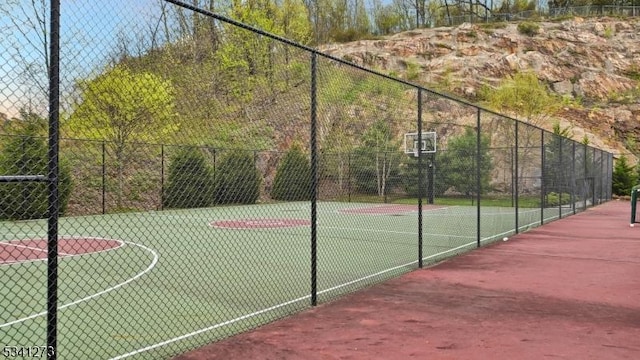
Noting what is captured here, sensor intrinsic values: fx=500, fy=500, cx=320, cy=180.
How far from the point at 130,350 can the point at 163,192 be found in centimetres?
1326

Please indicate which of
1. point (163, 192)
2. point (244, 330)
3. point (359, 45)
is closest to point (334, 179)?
point (163, 192)

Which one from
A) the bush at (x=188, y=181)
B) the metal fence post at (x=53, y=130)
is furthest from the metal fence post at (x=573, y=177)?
the metal fence post at (x=53, y=130)

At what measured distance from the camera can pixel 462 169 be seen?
61.9 feet

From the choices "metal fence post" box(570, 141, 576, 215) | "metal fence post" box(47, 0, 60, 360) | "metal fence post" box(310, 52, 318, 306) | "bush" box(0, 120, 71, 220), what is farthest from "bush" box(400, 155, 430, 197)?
"metal fence post" box(47, 0, 60, 360)

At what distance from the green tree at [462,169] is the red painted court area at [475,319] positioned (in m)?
10.5

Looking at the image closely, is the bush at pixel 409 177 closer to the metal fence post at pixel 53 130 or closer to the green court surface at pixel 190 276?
the green court surface at pixel 190 276

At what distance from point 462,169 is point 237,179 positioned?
8420 millimetres

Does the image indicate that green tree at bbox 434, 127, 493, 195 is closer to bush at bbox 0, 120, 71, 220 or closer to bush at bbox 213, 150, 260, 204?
bush at bbox 213, 150, 260, 204

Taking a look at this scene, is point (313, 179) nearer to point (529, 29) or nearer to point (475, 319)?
point (475, 319)

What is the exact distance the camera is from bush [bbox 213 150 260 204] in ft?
57.7

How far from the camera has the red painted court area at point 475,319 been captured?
3.66m

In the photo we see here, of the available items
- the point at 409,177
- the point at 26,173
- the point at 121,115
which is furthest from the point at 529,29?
the point at 26,173

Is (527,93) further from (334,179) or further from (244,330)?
(244,330)

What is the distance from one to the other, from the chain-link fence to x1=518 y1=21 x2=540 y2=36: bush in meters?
26.1
